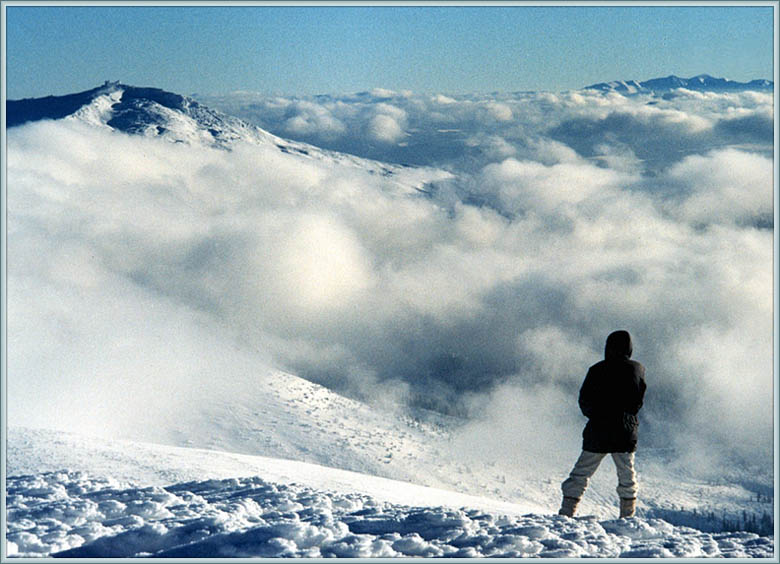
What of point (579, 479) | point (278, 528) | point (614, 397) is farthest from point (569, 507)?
point (278, 528)

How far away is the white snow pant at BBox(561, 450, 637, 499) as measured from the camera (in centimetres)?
857

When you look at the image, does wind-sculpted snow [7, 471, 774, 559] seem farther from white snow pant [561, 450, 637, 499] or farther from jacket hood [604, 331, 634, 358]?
jacket hood [604, 331, 634, 358]

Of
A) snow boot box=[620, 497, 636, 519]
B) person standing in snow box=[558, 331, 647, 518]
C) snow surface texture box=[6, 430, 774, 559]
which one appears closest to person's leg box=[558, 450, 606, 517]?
person standing in snow box=[558, 331, 647, 518]

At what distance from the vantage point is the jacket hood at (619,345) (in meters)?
8.34

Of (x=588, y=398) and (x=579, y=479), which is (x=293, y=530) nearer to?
(x=579, y=479)

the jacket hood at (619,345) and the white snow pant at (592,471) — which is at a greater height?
the jacket hood at (619,345)

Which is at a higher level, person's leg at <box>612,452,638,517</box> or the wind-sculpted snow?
person's leg at <box>612,452,638,517</box>

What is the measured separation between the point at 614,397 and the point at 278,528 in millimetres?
4347

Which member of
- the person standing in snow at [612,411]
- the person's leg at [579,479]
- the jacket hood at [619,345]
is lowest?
the person's leg at [579,479]

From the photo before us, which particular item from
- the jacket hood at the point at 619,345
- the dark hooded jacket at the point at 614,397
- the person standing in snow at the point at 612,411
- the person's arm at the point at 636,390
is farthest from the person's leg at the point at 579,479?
the jacket hood at the point at 619,345

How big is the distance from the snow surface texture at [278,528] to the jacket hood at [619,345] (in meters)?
1.96

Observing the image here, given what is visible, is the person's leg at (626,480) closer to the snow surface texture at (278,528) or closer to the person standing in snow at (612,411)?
the person standing in snow at (612,411)

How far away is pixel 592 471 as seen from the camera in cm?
859

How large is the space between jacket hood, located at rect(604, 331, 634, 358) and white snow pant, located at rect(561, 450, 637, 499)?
4.23ft
